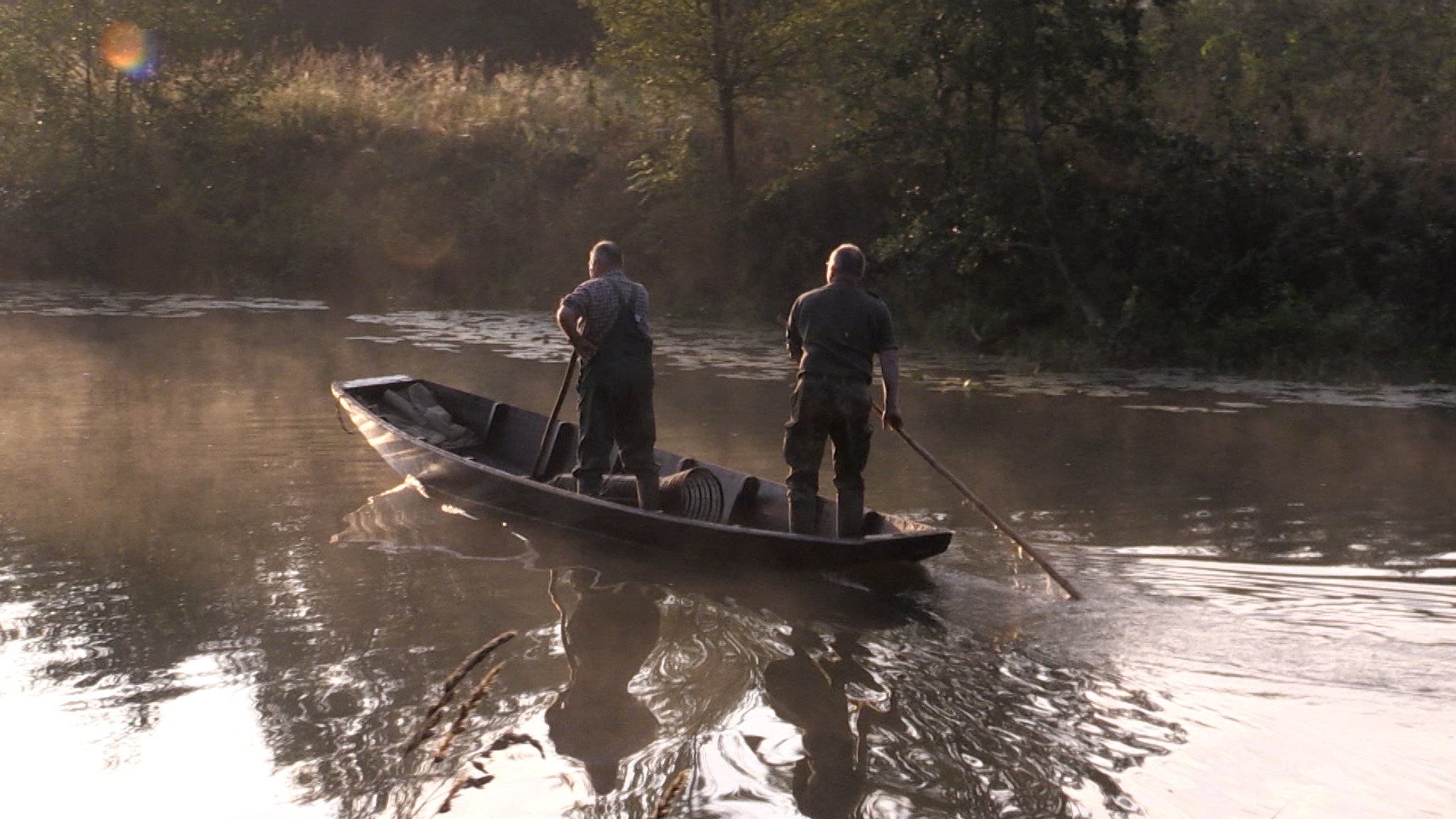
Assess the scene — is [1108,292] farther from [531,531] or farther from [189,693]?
[189,693]

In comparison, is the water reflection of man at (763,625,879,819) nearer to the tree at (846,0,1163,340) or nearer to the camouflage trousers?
the camouflage trousers

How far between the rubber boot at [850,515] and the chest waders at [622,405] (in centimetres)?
140

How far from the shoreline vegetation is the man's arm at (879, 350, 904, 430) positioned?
31.8 feet

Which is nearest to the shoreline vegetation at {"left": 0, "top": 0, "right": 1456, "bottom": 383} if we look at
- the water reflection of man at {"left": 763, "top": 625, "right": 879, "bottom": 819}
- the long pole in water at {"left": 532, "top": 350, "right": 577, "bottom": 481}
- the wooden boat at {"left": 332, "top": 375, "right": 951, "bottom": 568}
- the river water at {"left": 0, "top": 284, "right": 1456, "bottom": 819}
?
the river water at {"left": 0, "top": 284, "right": 1456, "bottom": 819}

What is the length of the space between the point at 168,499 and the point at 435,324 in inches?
463

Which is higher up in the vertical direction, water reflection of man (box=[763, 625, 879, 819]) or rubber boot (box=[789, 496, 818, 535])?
rubber boot (box=[789, 496, 818, 535])

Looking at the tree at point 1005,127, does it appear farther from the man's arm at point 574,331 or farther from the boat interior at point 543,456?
the man's arm at point 574,331

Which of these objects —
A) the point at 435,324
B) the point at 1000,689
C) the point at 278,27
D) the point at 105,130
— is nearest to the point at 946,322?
the point at 435,324

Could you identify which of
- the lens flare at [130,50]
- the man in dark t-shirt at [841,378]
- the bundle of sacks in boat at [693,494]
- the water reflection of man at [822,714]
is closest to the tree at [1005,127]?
the bundle of sacks in boat at [693,494]

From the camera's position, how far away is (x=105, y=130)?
27797mm

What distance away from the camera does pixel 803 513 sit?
27.7ft

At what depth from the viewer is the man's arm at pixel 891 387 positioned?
26.7 ft

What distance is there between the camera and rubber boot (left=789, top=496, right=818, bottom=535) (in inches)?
332

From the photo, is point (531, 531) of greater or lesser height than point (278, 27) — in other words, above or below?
below
